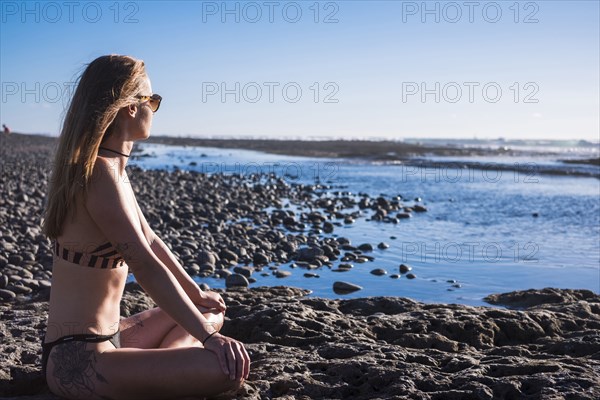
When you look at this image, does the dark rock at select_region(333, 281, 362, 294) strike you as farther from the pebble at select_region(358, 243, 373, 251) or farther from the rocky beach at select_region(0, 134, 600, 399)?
the pebble at select_region(358, 243, 373, 251)

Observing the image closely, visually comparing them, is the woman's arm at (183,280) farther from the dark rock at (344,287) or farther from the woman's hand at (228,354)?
the dark rock at (344,287)

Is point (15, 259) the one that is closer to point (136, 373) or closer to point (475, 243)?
point (136, 373)

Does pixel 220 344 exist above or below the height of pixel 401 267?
above

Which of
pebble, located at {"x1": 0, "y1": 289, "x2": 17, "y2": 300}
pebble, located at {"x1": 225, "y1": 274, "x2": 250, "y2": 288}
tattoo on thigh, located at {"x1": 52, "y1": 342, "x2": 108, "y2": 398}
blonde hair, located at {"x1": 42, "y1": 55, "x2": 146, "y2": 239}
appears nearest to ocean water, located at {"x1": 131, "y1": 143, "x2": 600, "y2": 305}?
pebble, located at {"x1": 225, "y1": 274, "x2": 250, "y2": 288}

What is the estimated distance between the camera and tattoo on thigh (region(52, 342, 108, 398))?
3135mm

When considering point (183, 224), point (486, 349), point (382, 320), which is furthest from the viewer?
point (183, 224)

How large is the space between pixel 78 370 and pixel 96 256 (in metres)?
0.58

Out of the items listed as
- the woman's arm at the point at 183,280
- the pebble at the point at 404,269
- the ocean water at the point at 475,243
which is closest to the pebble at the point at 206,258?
the ocean water at the point at 475,243

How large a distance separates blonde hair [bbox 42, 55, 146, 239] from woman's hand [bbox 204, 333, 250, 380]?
3.23 feet

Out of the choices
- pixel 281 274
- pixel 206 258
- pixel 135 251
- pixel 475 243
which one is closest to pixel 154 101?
pixel 135 251

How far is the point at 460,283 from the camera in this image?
8547 mm

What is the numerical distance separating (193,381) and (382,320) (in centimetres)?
236

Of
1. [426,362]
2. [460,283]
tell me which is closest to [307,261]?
[460,283]

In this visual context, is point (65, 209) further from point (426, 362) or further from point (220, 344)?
point (426, 362)
